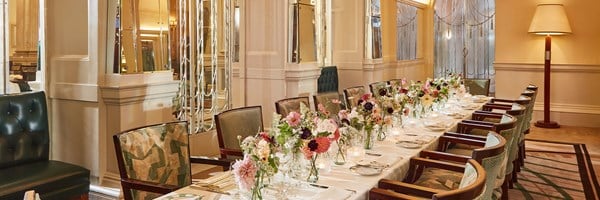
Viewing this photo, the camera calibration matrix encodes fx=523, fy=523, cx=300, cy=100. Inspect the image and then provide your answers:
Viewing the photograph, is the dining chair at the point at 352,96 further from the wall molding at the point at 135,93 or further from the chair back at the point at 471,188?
the chair back at the point at 471,188

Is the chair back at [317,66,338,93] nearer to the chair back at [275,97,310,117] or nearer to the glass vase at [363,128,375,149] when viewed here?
the chair back at [275,97,310,117]

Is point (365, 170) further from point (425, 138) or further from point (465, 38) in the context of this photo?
point (465, 38)

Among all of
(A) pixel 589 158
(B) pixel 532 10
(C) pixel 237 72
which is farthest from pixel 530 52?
(C) pixel 237 72

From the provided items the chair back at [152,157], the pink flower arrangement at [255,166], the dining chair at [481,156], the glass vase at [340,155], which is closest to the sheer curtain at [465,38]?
the dining chair at [481,156]

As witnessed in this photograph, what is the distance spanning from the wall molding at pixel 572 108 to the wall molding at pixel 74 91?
6.87 m

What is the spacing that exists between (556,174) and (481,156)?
3567 mm

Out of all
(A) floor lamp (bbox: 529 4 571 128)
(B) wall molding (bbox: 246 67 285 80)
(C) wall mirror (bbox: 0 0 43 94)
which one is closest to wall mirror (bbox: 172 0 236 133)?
(B) wall molding (bbox: 246 67 285 80)

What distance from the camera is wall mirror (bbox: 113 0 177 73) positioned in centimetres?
360

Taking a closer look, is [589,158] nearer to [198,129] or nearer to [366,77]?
[366,77]

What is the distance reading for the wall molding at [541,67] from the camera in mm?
7734

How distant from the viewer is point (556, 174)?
4938mm

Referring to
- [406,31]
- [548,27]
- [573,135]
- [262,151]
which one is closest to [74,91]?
[262,151]

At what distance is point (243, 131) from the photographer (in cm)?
322

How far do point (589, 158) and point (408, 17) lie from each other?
4.76 meters
